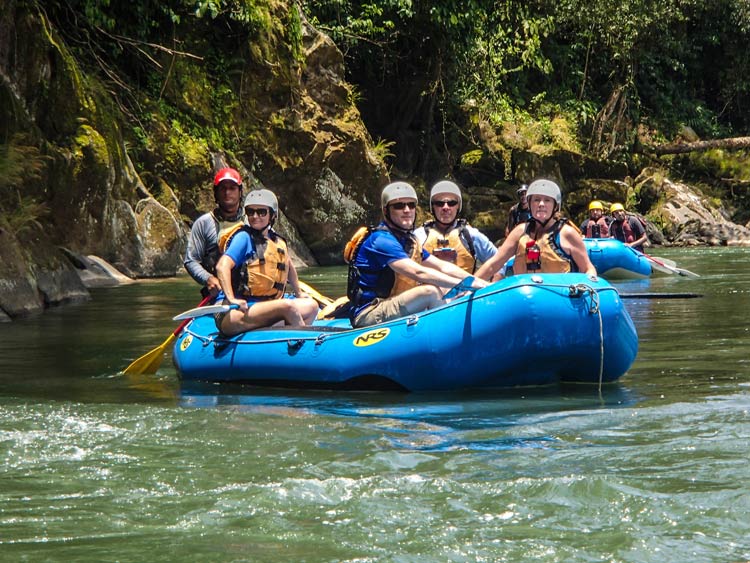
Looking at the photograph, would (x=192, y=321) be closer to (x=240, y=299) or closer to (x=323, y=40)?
(x=240, y=299)

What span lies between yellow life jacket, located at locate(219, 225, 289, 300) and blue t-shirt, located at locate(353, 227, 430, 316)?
0.62 metres

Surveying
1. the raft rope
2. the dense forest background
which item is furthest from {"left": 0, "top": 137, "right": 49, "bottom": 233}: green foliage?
the raft rope

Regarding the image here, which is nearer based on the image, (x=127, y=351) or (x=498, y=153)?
(x=127, y=351)

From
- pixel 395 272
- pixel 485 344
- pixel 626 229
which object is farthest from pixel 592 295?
pixel 626 229

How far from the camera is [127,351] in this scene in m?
8.37

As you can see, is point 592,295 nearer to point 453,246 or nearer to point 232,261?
point 453,246

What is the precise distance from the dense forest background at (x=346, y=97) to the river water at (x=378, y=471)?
20.4 ft

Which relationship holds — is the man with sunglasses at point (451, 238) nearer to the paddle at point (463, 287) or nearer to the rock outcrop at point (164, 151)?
the paddle at point (463, 287)

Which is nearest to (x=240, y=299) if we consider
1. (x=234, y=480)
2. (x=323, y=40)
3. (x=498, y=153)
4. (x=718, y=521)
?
(x=234, y=480)

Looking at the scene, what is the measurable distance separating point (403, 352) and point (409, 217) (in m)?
0.83

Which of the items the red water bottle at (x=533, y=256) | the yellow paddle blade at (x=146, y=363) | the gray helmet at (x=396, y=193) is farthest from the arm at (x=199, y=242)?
the red water bottle at (x=533, y=256)

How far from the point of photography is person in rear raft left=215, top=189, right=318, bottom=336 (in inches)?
266

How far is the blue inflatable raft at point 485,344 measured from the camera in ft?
19.3

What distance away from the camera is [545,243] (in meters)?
6.94
